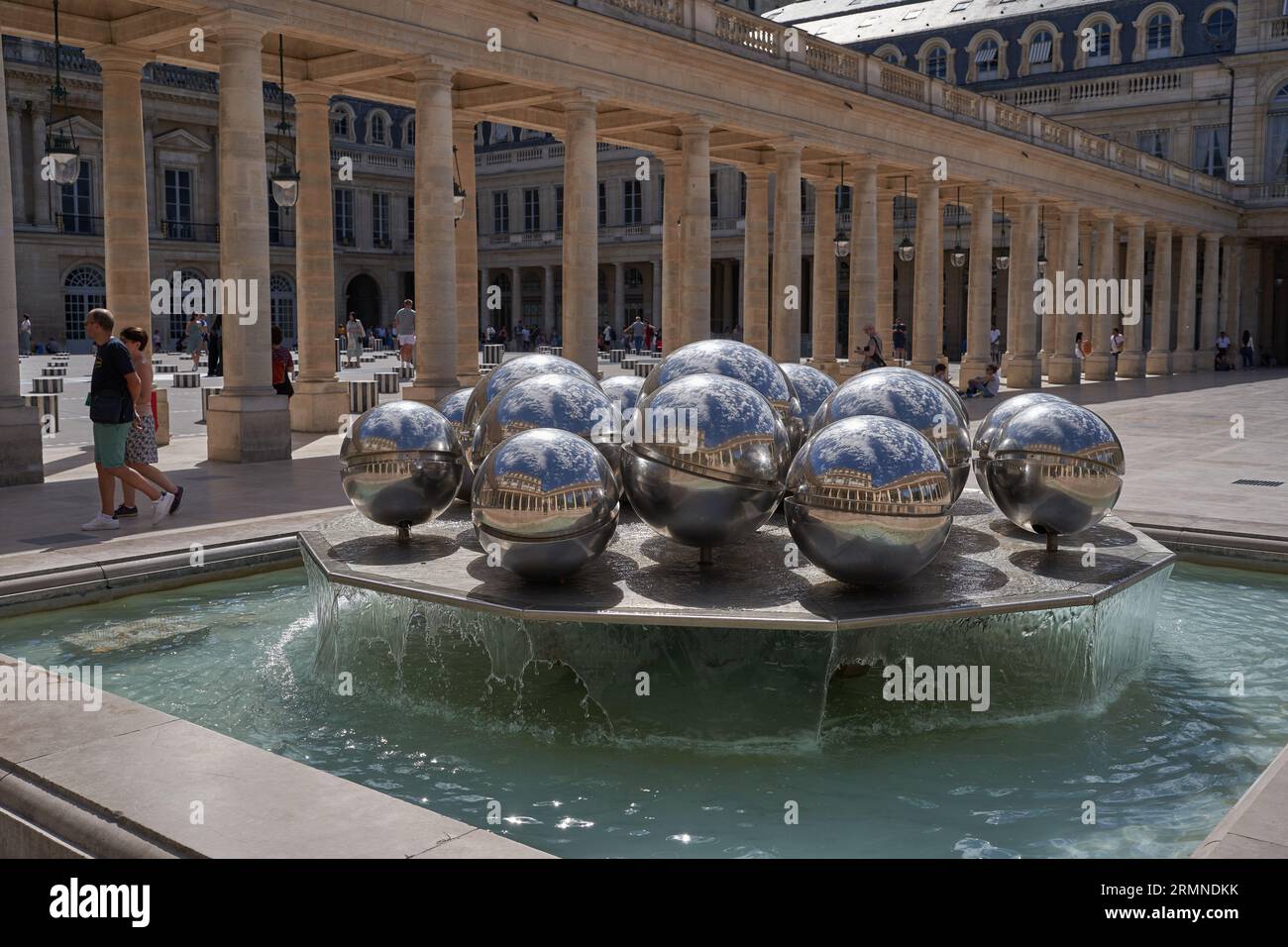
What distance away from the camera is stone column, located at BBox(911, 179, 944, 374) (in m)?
35.7

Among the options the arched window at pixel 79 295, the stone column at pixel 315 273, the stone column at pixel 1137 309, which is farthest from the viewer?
the arched window at pixel 79 295

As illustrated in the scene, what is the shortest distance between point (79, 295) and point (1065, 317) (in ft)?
159

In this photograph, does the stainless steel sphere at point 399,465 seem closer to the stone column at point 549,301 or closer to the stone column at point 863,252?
the stone column at point 863,252

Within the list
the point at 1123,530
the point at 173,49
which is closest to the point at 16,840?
the point at 1123,530

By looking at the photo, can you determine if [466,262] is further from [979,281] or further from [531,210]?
[531,210]

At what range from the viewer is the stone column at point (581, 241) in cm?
2355

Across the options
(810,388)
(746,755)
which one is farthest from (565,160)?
(746,755)

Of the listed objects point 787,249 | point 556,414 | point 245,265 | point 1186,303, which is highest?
point 787,249

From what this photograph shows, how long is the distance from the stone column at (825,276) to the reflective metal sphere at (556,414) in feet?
83.8

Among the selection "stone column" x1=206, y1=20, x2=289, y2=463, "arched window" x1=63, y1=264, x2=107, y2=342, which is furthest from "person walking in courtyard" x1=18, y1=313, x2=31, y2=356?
"stone column" x1=206, y1=20, x2=289, y2=463

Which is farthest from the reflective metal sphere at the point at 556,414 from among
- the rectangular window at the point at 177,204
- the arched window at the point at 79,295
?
the rectangular window at the point at 177,204

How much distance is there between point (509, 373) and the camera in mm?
10016

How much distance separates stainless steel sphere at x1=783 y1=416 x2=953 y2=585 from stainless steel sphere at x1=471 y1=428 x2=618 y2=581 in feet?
3.98
